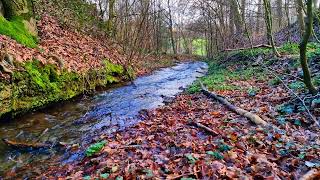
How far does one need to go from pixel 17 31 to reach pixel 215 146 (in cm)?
798

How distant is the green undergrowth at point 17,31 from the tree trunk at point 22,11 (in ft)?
0.77

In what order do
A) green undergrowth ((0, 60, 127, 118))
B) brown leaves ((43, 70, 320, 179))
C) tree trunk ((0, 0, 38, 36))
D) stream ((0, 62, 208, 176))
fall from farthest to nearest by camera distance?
tree trunk ((0, 0, 38, 36)), green undergrowth ((0, 60, 127, 118)), stream ((0, 62, 208, 176)), brown leaves ((43, 70, 320, 179))

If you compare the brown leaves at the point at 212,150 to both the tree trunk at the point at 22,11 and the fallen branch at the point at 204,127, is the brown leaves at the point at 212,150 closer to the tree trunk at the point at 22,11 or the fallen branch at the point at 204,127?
the fallen branch at the point at 204,127

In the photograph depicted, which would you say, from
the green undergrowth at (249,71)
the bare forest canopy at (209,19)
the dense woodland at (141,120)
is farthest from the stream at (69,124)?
the bare forest canopy at (209,19)

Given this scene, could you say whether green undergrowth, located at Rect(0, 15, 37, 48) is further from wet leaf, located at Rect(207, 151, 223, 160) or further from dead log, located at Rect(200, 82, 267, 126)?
wet leaf, located at Rect(207, 151, 223, 160)

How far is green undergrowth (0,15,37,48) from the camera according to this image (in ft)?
29.0

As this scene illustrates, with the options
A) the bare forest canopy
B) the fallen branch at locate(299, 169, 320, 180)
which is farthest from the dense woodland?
the bare forest canopy

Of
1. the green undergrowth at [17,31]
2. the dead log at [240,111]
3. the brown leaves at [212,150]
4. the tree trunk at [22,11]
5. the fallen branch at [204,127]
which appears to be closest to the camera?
the brown leaves at [212,150]

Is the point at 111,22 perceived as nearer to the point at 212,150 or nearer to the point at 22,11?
the point at 22,11

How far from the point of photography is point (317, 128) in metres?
4.96

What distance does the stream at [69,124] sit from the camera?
16.5ft

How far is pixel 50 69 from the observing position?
29.7ft

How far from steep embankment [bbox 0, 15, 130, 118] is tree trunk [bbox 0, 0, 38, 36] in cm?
62

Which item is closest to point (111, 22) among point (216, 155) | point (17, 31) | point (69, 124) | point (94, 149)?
point (17, 31)
